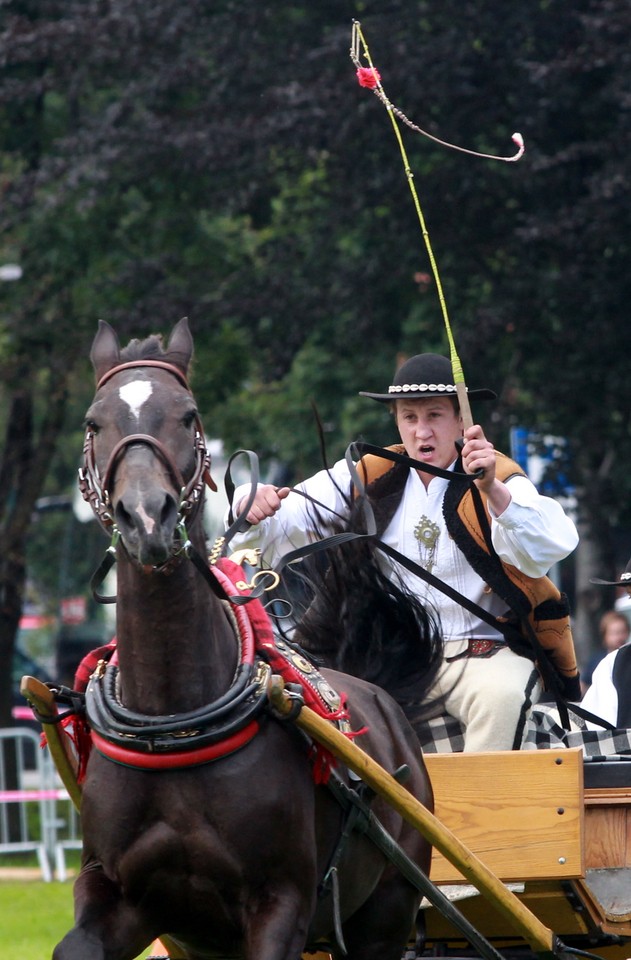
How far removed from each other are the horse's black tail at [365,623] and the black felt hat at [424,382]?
577 mm

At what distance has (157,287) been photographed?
1278cm

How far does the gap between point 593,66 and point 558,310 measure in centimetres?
183

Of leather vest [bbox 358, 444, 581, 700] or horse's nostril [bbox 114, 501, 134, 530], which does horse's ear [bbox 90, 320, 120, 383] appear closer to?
horse's nostril [bbox 114, 501, 134, 530]

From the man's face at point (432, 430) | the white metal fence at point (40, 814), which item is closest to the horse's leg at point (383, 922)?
the man's face at point (432, 430)

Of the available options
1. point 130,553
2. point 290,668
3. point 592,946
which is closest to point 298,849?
point 290,668

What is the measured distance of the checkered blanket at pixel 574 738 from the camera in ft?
19.5

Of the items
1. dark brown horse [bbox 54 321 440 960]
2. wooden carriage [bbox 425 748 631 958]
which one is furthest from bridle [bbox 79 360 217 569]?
wooden carriage [bbox 425 748 631 958]

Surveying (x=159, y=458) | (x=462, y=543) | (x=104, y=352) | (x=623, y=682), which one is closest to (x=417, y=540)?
(x=462, y=543)

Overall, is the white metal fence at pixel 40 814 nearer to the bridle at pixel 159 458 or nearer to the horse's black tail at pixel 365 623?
the horse's black tail at pixel 365 623

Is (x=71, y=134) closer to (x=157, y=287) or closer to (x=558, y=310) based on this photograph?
(x=157, y=287)

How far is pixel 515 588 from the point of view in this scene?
5902mm

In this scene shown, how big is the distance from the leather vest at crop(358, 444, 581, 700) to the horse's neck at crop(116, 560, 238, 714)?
188 cm

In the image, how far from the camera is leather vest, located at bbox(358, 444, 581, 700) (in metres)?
5.90

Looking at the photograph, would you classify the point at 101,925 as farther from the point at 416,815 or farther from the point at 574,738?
the point at 574,738
